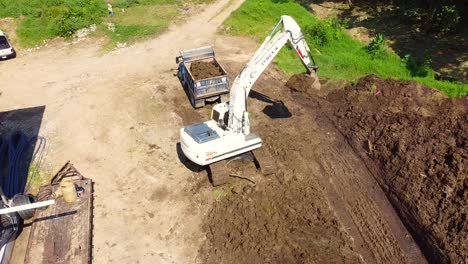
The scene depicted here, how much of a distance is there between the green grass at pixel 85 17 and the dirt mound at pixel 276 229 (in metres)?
17.1

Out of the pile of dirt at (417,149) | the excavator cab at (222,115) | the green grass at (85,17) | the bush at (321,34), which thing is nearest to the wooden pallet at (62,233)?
the excavator cab at (222,115)

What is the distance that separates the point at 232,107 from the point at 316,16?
2123cm

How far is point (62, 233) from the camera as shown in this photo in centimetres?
1241

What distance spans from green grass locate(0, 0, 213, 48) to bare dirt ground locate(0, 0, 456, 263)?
4367 mm

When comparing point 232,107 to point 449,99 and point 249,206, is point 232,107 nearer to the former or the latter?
point 249,206

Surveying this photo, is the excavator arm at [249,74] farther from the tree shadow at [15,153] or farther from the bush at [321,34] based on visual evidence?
the bush at [321,34]

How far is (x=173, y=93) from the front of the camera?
784 inches

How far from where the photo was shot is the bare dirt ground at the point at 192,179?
39.4ft

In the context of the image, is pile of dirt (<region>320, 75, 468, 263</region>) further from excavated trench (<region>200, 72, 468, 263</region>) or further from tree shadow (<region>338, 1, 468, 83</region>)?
tree shadow (<region>338, 1, 468, 83</region>)

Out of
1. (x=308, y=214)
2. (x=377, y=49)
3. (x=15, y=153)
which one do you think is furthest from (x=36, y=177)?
(x=377, y=49)

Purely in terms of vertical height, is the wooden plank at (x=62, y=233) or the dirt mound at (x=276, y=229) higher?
the dirt mound at (x=276, y=229)

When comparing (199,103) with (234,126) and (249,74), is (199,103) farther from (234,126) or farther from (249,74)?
(249,74)

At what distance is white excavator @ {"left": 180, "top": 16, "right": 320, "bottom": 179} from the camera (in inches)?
527

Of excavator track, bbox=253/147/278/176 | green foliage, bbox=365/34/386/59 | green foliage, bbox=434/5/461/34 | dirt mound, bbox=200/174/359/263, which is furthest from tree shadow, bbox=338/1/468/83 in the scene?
dirt mound, bbox=200/174/359/263
